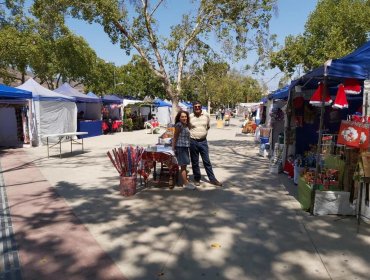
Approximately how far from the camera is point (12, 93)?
44.1 ft

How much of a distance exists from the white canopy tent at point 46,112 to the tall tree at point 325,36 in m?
10.4

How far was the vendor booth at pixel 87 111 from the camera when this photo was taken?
64.4 feet

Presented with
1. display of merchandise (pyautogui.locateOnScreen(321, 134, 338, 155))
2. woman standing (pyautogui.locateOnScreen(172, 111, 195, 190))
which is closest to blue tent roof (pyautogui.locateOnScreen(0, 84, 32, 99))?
woman standing (pyautogui.locateOnScreen(172, 111, 195, 190))

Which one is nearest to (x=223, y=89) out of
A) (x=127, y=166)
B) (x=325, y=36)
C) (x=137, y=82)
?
(x=137, y=82)

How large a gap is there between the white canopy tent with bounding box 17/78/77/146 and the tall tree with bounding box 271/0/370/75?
1038 centimetres

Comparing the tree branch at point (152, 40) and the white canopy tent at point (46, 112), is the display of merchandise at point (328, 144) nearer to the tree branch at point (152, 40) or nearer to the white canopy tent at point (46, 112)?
the tree branch at point (152, 40)

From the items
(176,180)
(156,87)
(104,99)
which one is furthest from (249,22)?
(156,87)

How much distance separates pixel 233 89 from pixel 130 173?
6808cm

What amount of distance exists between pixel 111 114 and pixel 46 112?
10151mm

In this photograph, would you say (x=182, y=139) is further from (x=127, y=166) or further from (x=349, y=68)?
(x=349, y=68)

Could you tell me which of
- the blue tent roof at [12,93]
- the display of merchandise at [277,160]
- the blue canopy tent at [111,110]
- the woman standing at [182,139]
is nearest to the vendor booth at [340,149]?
the display of merchandise at [277,160]

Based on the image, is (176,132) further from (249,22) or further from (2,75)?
(2,75)

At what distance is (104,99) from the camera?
76.7 ft

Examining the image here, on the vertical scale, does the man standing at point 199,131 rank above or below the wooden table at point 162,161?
above
